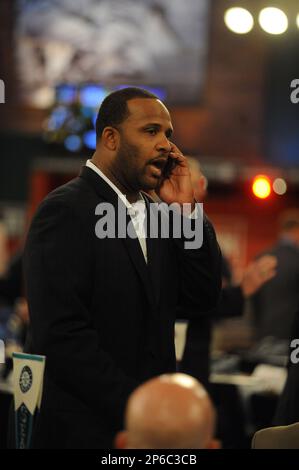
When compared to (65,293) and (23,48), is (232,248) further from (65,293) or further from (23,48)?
(65,293)

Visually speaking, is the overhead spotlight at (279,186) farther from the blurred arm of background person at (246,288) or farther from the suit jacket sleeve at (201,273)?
the suit jacket sleeve at (201,273)

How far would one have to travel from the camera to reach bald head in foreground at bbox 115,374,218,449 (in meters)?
1.30

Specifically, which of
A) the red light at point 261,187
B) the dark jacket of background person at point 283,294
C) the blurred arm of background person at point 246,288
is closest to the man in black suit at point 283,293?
the dark jacket of background person at point 283,294

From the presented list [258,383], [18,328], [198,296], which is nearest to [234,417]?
[258,383]

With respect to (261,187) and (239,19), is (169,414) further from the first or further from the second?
(261,187)

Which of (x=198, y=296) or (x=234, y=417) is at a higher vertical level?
(x=198, y=296)

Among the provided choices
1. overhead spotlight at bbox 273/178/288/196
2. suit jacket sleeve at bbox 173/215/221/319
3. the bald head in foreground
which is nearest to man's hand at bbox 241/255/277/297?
suit jacket sleeve at bbox 173/215/221/319

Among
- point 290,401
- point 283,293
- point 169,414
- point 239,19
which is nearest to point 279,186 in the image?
point 283,293

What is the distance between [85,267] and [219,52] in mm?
10600

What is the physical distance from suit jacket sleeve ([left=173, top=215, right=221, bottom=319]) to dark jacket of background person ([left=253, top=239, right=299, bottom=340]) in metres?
4.27

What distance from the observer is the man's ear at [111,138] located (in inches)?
88.7

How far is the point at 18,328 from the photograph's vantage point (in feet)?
20.7
